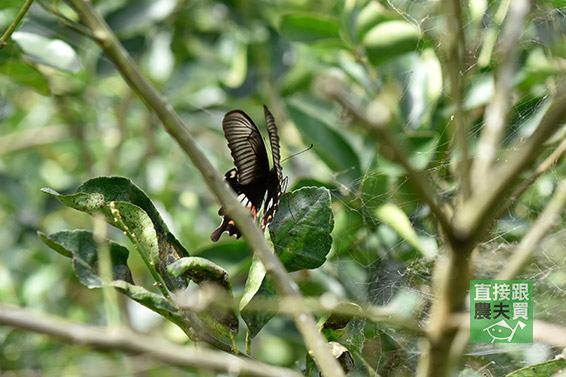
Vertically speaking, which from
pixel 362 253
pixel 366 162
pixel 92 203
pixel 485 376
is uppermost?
pixel 366 162

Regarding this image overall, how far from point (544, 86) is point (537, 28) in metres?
0.17

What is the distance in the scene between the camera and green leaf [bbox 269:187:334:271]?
94cm

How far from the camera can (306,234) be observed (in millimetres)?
939

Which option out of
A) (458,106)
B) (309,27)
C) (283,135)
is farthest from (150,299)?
(283,135)

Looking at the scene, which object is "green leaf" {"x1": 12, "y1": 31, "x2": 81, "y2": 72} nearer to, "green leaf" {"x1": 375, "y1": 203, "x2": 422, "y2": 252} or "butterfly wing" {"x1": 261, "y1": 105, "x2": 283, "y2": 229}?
"butterfly wing" {"x1": 261, "y1": 105, "x2": 283, "y2": 229}

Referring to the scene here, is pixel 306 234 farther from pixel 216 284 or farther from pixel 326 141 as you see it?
→ pixel 326 141

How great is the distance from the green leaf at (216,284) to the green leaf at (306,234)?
12cm

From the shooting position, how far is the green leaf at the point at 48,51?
1.50 meters

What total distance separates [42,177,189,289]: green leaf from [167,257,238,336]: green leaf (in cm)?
6

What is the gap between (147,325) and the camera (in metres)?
2.31

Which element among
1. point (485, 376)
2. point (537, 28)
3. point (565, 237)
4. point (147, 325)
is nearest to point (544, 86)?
point (537, 28)

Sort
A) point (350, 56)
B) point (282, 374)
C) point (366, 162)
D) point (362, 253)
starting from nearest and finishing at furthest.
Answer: point (282, 374) → point (362, 253) → point (366, 162) → point (350, 56)

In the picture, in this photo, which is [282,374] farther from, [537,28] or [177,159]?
[177,159]

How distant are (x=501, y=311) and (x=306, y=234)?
0.29m
